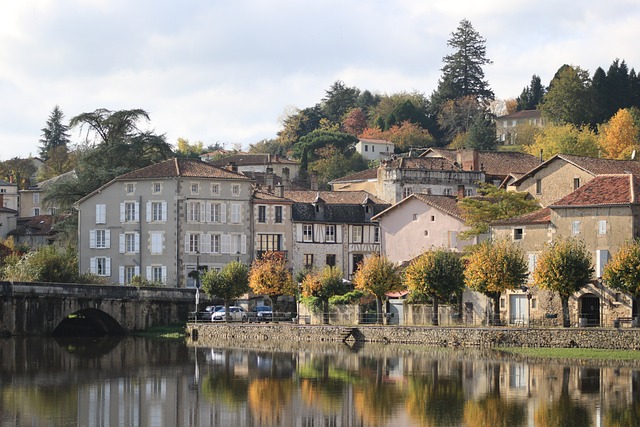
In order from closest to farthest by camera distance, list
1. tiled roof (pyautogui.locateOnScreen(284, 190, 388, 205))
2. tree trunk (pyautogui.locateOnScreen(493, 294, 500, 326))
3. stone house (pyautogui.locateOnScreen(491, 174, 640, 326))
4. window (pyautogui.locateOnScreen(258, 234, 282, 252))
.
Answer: stone house (pyautogui.locateOnScreen(491, 174, 640, 326))
tree trunk (pyautogui.locateOnScreen(493, 294, 500, 326))
window (pyautogui.locateOnScreen(258, 234, 282, 252))
tiled roof (pyautogui.locateOnScreen(284, 190, 388, 205))

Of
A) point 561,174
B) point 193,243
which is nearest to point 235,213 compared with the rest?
point 193,243

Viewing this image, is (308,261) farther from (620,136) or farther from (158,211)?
(620,136)

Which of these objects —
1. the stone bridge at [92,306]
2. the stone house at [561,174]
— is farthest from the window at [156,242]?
the stone house at [561,174]

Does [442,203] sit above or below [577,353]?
above

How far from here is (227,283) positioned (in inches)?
3433

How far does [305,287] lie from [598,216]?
19.8 meters

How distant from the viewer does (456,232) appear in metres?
92.6

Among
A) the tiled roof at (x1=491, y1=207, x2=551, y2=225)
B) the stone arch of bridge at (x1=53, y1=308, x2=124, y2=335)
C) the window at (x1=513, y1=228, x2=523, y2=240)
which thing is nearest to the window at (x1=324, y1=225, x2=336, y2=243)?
the stone arch of bridge at (x1=53, y1=308, x2=124, y2=335)

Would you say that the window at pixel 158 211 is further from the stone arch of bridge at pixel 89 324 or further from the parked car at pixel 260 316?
the parked car at pixel 260 316

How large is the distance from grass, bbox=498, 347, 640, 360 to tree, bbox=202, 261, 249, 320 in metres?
24.5

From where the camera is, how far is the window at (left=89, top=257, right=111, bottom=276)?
100062 mm

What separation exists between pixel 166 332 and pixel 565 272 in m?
28.5

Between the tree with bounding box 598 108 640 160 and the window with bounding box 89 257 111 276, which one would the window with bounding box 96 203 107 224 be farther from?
the tree with bounding box 598 108 640 160

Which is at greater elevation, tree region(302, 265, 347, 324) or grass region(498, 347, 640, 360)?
tree region(302, 265, 347, 324)
